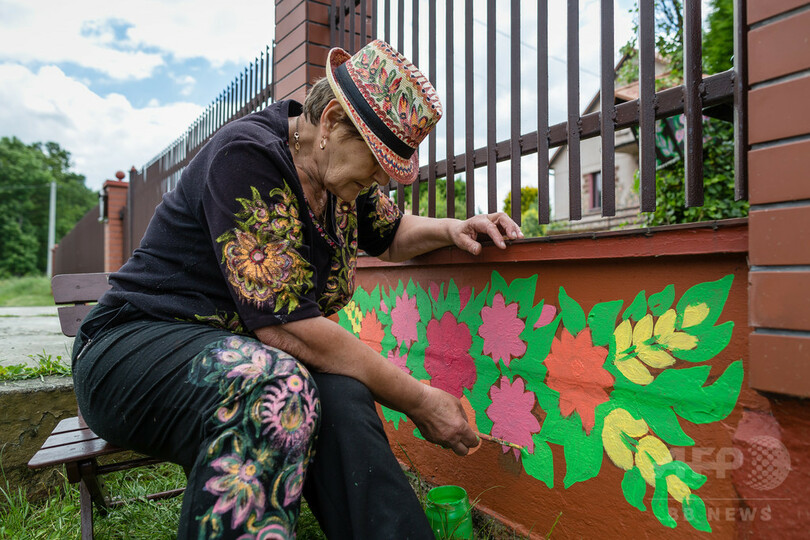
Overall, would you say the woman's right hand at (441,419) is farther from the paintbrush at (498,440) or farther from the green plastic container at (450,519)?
the paintbrush at (498,440)

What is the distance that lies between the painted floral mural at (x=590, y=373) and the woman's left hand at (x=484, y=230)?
0.15 meters

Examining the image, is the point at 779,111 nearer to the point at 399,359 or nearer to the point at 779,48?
the point at 779,48

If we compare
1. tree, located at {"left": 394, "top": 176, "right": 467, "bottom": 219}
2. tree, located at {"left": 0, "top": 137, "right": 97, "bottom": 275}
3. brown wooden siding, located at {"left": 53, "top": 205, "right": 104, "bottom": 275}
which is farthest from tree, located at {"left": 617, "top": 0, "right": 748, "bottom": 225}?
tree, located at {"left": 0, "top": 137, "right": 97, "bottom": 275}

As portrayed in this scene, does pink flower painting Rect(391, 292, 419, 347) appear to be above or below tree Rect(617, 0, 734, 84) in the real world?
below

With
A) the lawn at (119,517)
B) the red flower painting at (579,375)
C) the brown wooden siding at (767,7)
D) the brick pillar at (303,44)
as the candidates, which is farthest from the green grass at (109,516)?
the brick pillar at (303,44)

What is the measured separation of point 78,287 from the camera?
7.10ft

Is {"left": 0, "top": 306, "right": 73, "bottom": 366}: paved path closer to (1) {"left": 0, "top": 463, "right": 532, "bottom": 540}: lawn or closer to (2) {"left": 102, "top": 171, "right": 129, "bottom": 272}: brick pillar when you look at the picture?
(1) {"left": 0, "top": 463, "right": 532, "bottom": 540}: lawn

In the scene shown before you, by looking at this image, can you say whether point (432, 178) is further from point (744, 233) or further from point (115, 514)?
point (115, 514)

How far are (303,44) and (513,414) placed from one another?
93.7 inches

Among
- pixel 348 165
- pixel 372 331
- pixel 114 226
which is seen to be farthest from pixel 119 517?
pixel 114 226

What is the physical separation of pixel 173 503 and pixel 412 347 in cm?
117

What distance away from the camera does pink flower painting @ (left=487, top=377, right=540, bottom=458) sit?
168 cm

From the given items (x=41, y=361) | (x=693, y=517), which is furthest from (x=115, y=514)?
(x=693, y=517)

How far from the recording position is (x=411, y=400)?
1.37 m
